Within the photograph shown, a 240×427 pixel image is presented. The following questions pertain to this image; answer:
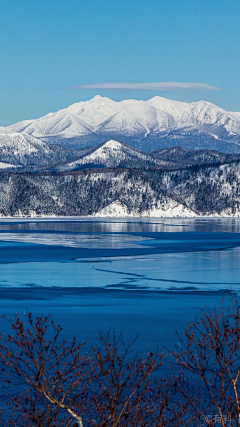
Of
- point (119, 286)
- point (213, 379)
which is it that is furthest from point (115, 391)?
point (119, 286)

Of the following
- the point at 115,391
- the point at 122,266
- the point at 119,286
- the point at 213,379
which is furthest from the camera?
the point at 122,266

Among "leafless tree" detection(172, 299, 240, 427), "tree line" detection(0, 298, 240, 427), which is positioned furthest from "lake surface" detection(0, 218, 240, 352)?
"leafless tree" detection(172, 299, 240, 427)

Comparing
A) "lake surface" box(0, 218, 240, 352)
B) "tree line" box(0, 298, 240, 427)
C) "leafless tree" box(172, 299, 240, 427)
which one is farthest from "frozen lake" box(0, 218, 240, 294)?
"leafless tree" box(172, 299, 240, 427)

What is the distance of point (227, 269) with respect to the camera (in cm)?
4028

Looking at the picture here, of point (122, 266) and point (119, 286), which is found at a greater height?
point (122, 266)

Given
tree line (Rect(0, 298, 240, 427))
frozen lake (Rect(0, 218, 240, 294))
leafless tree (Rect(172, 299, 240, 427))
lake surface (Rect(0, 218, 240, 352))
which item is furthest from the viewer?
frozen lake (Rect(0, 218, 240, 294))

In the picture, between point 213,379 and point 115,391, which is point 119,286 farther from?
point 115,391

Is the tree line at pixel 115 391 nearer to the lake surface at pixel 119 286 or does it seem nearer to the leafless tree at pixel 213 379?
the leafless tree at pixel 213 379

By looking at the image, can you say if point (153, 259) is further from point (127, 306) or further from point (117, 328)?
point (117, 328)

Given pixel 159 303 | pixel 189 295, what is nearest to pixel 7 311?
pixel 159 303

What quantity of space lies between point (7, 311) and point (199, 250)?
117 feet

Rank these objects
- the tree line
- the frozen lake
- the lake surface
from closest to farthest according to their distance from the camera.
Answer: the tree line < the lake surface < the frozen lake

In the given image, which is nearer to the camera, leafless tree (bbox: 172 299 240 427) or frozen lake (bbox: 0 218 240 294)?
leafless tree (bbox: 172 299 240 427)

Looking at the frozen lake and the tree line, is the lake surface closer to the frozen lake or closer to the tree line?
the frozen lake
